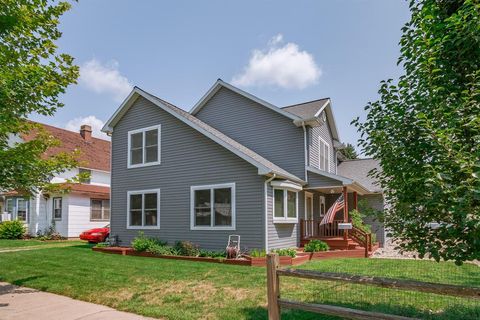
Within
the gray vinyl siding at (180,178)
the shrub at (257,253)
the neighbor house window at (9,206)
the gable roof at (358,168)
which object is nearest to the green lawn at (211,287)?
the shrub at (257,253)

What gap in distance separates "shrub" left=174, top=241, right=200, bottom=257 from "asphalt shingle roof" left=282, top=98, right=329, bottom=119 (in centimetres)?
744

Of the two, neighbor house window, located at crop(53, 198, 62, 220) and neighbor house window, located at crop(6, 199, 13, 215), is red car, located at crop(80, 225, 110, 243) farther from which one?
neighbor house window, located at crop(6, 199, 13, 215)

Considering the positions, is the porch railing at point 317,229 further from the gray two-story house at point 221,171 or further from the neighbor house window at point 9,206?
the neighbor house window at point 9,206

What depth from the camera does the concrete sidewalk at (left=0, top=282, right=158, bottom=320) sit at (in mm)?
6387

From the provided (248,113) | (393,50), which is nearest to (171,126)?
(248,113)

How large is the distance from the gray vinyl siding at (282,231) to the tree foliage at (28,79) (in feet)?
23.5

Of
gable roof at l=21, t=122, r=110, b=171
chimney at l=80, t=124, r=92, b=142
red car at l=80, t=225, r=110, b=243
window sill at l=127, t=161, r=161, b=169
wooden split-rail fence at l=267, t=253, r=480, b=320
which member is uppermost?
chimney at l=80, t=124, r=92, b=142

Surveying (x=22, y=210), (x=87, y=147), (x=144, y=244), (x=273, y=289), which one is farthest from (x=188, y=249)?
(x=87, y=147)

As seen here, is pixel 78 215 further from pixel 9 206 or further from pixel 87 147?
pixel 87 147

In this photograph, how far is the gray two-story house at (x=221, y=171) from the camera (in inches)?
517

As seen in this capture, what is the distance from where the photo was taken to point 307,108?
17344 millimetres

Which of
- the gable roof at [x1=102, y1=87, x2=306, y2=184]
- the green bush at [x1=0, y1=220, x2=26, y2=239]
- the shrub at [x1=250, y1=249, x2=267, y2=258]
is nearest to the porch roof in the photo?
the gable roof at [x1=102, y1=87, x2=306, y2=184]

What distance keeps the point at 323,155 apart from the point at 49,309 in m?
13.9

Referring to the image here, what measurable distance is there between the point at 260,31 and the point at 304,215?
26.6 ft
